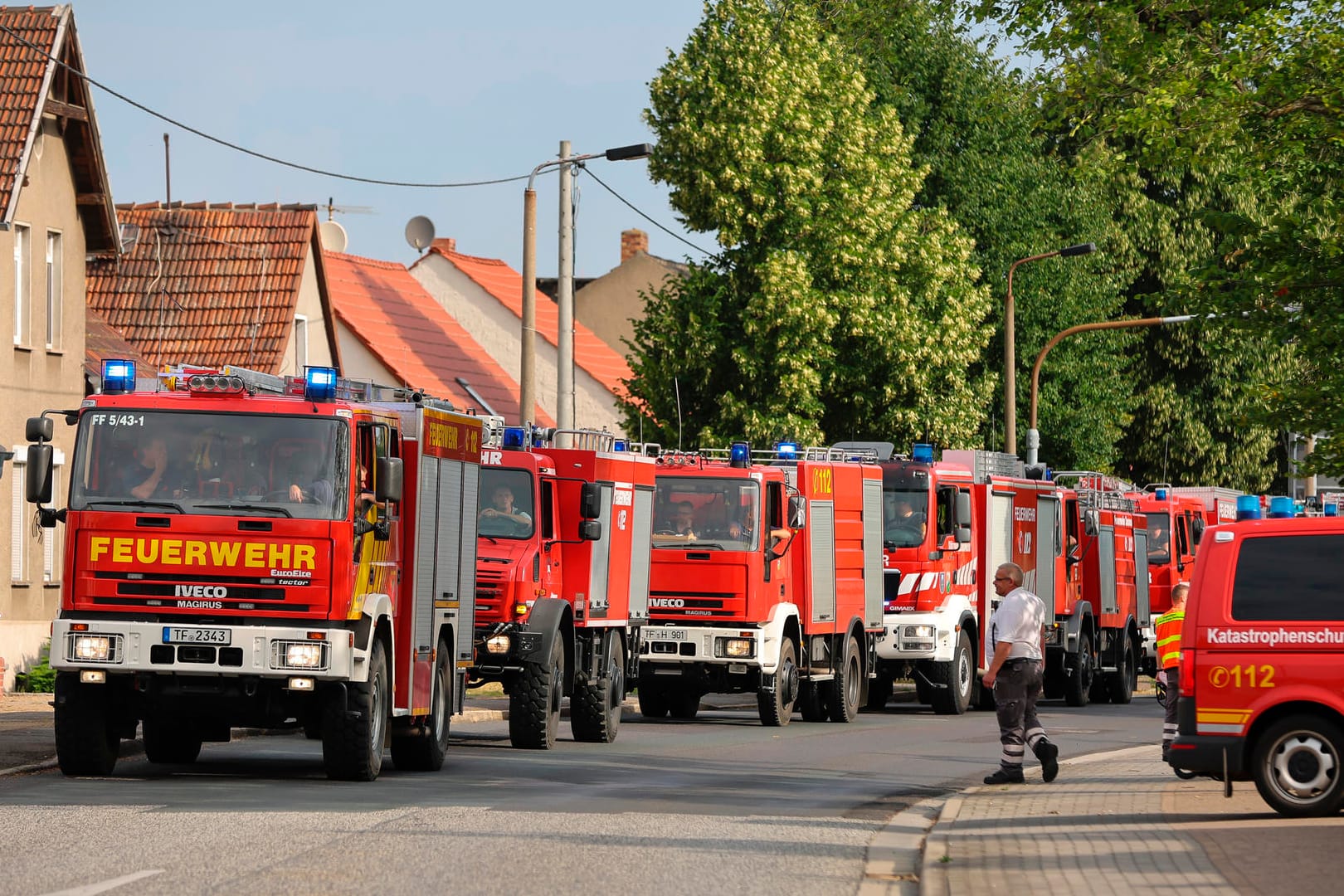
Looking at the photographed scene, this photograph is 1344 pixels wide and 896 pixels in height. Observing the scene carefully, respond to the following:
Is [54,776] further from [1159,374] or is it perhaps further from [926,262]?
[1159,374]

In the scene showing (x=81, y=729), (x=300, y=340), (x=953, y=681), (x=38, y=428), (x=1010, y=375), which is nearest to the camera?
(x=38, y=428)

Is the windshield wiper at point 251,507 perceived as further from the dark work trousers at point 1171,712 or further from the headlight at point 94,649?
the dark work trousers at point 1171,712

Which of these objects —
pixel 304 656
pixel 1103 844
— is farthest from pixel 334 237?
pixel 1103 844

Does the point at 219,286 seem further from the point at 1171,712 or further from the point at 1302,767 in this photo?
the point at 1302,767

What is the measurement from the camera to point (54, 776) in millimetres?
15969

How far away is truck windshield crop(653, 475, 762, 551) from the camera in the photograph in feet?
79.7

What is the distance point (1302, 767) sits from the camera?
13711mm

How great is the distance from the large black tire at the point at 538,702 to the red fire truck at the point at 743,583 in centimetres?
425

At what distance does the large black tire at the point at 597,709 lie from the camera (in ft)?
68.4

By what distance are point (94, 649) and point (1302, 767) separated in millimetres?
8051

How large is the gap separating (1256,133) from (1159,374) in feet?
111

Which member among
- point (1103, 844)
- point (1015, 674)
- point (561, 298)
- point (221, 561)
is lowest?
point (1103, 844)

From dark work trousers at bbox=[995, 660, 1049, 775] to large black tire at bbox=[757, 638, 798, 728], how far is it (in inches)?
299

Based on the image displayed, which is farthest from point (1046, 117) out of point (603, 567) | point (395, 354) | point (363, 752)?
point (395, 354)
